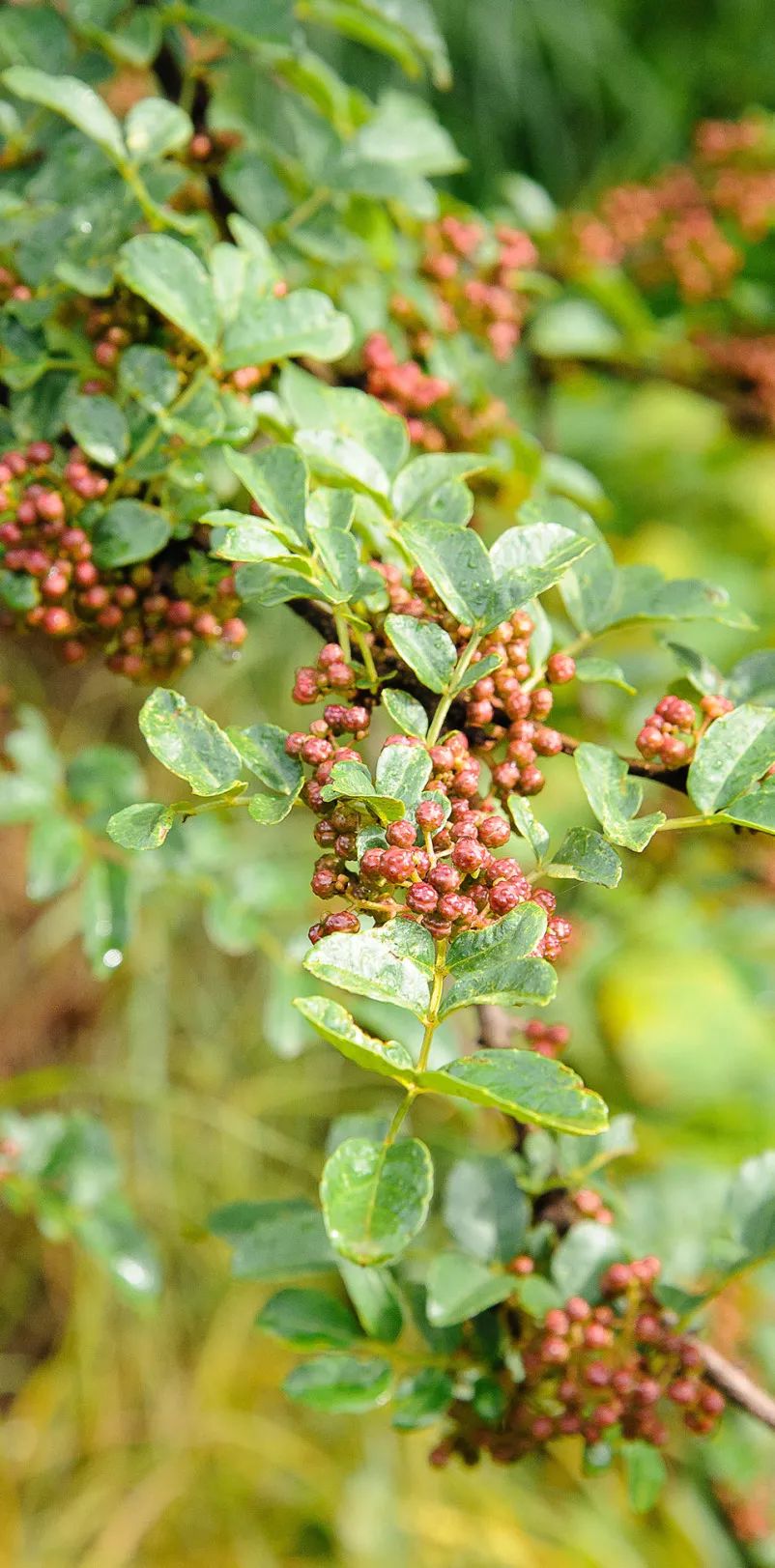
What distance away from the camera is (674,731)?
52 centimetres

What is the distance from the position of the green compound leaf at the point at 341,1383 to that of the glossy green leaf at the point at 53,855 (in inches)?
13.5

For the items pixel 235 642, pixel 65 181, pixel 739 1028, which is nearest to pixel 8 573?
pixel 235 642

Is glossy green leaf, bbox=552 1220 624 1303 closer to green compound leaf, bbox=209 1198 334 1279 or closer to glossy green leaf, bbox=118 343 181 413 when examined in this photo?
green compound leaf, bbox=209 1198 334 1279

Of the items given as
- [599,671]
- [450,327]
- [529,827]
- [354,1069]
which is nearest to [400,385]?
[450,327]

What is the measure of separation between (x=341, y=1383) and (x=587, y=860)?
34 centimetres

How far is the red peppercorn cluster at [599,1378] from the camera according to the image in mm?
586

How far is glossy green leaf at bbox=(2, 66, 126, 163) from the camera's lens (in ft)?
1.95

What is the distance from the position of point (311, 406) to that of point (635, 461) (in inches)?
72.2

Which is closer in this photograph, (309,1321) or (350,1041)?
(350,1041)

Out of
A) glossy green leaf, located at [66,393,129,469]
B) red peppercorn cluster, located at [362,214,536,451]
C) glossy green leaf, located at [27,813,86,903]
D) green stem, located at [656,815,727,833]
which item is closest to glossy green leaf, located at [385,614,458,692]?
green stem, located at [656,815,727,833]

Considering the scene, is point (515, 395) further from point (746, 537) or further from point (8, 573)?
point (746, 537)

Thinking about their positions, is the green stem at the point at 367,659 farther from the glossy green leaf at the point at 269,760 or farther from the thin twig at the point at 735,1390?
the thin twig at the point at 735,1390

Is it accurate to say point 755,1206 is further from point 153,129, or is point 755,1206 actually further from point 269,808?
point 153,129

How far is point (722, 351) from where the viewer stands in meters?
1.29
